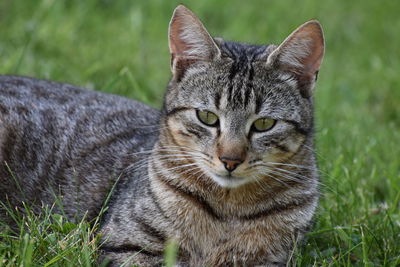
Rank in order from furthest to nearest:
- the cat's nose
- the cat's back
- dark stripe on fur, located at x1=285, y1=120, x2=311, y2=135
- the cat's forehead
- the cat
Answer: the cat's back → the cat's forehead → dark stripe on fur, located at x1=285, y1=120, x2=311, y2=135 → the cat → the cat's nose

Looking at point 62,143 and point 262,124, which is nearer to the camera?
point 262,124

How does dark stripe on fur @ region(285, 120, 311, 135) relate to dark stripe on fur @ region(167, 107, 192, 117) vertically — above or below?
below

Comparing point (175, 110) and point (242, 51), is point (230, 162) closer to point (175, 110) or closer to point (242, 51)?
point (175, 110)

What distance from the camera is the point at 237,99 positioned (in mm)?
3590

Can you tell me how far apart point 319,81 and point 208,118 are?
13.1ft

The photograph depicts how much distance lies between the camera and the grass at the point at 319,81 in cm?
372

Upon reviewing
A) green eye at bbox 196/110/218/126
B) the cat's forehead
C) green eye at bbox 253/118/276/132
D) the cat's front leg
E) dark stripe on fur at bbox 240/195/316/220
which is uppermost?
the cat's forehead

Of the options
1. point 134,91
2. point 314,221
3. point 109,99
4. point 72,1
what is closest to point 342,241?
point 314,221

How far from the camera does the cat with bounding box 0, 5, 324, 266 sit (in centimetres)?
357

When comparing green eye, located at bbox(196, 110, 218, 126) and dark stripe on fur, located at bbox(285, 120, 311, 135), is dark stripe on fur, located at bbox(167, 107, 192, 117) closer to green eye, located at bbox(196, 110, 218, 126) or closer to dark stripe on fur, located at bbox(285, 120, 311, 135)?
green eye, located at bbox(196, 110, 218, 126)

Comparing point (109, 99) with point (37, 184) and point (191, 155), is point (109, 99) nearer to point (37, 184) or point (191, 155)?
point (37, 184)

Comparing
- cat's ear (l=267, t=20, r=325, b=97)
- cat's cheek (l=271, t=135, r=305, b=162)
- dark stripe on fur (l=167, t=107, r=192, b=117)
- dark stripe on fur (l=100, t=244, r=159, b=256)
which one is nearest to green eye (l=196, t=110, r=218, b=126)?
dark stripe on fur (l=167, t=107, r=192, b=117)

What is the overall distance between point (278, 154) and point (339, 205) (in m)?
0.94

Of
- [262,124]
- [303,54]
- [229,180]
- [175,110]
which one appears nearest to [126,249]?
[229,180]
